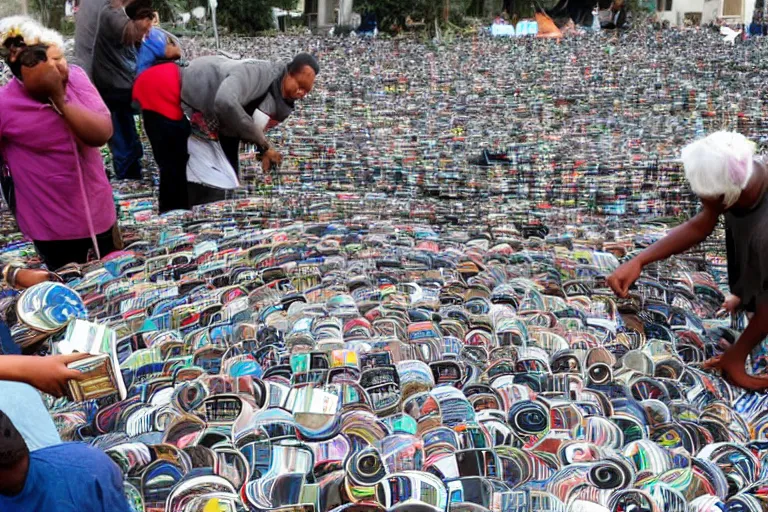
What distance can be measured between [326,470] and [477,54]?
750cm

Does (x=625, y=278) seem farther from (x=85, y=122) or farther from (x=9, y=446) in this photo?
(x=9, y=446)

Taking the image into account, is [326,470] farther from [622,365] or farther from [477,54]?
[477,54]

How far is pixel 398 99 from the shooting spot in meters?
5.69

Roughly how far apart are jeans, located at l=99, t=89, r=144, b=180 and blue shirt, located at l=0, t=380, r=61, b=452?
3067 millimetres

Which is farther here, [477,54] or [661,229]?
[477,54]

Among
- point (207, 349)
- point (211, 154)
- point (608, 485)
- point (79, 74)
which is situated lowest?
point (608, 485)

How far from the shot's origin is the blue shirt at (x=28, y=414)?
1251 mm

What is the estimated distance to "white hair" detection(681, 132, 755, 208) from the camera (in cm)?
192

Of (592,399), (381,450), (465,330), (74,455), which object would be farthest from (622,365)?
(74,455)

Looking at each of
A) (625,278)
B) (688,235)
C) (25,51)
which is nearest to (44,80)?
(25,51)

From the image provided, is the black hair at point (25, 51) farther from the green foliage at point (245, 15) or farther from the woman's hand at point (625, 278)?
the green foliage at point (245, 15)

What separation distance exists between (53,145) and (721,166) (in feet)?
5.96

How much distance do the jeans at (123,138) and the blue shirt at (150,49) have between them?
0.71 feet

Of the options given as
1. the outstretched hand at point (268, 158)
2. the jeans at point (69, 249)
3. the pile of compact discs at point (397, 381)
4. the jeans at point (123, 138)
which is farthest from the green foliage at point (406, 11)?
the pile of compact discs at point (397, 381)
